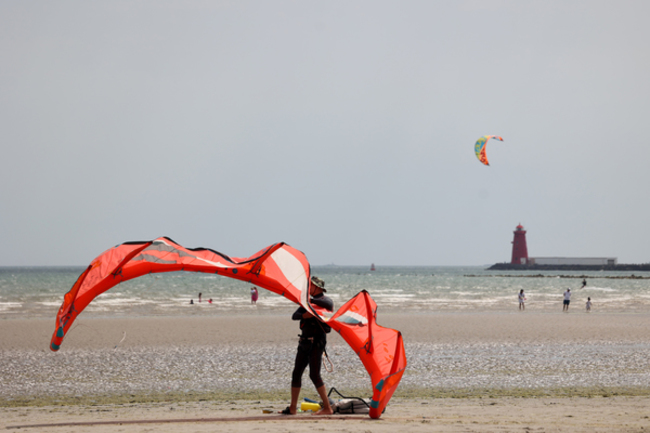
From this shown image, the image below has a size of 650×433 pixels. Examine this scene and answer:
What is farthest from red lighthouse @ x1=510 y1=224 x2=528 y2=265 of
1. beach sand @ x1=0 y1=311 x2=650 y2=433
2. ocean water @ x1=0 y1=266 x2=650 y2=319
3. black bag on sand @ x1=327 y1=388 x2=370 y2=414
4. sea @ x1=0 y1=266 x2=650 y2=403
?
black bag on sand @ x1=327 y1=388 x2=370 y2=414

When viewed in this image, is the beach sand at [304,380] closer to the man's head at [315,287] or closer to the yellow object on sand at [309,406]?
the yellow object on sand at [309,406]

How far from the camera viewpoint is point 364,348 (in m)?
6.37

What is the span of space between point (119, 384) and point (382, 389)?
512cm

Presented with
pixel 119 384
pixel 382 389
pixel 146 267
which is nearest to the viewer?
pixel 382 389

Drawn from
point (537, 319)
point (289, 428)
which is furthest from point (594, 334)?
point (289, 428)

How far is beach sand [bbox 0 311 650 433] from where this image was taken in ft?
20.1

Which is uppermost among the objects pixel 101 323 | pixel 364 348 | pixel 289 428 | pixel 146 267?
pixel 146 267

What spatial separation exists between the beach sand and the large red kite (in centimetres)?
75

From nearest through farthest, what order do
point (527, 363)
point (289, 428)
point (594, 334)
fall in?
point (289, 428) < point (527, 363) < point (594, 334)

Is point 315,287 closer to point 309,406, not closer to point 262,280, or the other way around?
point 262,280

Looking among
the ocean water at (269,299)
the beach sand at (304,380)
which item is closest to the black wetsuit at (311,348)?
the beach sand at (304,380)

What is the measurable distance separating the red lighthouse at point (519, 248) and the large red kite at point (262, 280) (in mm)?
132056

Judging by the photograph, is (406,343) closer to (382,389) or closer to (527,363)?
(527,363)

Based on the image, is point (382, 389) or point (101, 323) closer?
point (382, 389)
